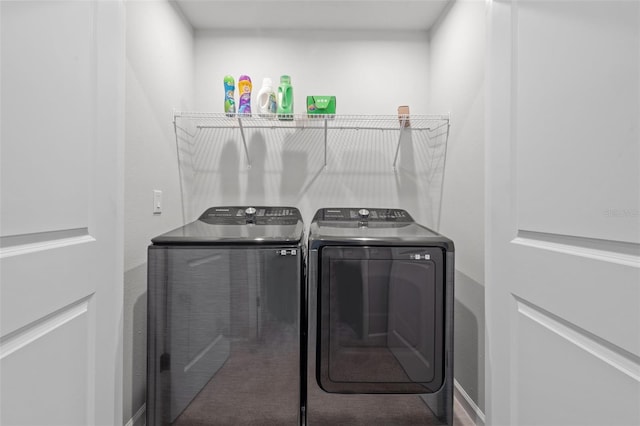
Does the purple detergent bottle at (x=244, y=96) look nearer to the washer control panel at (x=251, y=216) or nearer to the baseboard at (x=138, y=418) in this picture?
the washer control panel at (x=251, y=216)

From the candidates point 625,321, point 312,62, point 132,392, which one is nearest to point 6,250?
point 132,392

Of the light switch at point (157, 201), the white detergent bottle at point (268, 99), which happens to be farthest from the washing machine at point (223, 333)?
the white detergent bottle at point (268, 99)

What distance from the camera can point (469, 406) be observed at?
5.48 ft

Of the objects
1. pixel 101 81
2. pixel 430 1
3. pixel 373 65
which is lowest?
pixel 101 81

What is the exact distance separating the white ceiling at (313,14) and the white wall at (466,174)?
0.24 metres

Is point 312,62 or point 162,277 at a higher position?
point 312,62

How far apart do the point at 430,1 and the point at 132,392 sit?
9.74 feet

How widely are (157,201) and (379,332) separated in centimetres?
145

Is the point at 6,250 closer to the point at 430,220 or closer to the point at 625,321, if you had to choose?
the point at 625,321

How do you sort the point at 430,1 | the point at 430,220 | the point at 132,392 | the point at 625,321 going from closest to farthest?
the point at 625,321
the point at 132,392
the point at 430,1
the point at 430,220

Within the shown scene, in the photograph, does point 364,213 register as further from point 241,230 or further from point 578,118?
point 578,118

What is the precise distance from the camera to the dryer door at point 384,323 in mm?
1396

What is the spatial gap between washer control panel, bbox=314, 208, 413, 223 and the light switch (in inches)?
39.4

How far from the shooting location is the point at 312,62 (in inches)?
92.7
